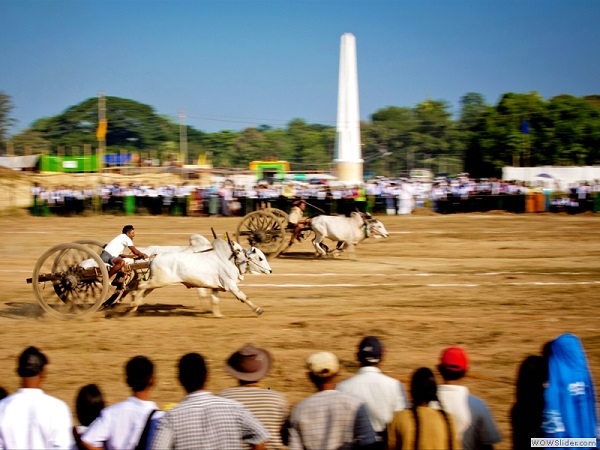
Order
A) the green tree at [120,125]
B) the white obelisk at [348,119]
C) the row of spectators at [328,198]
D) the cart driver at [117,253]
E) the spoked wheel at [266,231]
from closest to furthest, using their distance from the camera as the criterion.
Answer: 1. the cart driver at [117,253]
2. the spoked wheel at [266,231]
3. the row of spectators at [328,198]
4. the white obelisk at [348,119]
5. the green tree at [120,125]

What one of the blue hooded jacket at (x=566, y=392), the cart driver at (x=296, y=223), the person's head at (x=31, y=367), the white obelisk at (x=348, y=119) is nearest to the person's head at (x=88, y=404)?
the person's head at (x=31, y=367)

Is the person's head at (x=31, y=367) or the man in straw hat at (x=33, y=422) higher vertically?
the person's head at (x=31, y=367)

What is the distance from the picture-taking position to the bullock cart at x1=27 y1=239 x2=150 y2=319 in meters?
12.4

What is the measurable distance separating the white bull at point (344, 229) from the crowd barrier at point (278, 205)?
1026 cm

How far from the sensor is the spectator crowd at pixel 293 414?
4.68 metres

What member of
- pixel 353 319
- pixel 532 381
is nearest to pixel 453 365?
pixel 532 381

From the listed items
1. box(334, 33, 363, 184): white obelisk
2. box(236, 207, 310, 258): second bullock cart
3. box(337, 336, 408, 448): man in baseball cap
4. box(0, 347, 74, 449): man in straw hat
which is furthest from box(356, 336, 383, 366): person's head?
box(334, 33, 363, 184): white obelisk

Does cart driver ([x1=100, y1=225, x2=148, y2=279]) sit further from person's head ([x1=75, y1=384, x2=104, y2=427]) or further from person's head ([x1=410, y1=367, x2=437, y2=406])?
person's head ([x1=410, y1=367, x2=437, y2=406])

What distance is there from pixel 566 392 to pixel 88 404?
3.26 metres

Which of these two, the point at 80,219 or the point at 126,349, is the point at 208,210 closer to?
the point at 80,219

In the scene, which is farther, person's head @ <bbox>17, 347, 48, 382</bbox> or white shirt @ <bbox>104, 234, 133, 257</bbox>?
white shirt @ <bbox>104, 234, 133, 257</bbox>

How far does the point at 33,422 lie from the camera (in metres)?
4.84

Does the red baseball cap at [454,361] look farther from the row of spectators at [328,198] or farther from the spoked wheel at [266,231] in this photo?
the row of spectators at [328,198]

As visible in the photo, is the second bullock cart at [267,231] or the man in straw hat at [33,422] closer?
the man in straw hat at [33,422]
